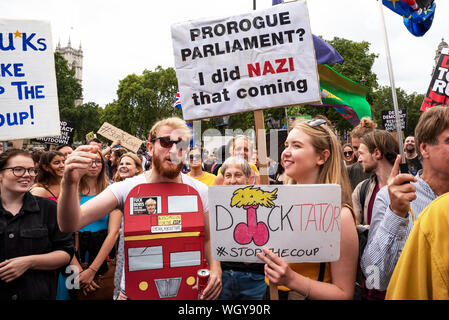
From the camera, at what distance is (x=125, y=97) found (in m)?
48.2

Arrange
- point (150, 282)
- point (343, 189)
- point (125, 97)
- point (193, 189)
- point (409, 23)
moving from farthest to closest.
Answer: point (125, 97)
point (409, 23)
point (193, 189)
point (150, 282)
point (343, 189)

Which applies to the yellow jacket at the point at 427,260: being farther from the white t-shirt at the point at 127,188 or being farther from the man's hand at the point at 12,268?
the man's hand at the point at 12,268

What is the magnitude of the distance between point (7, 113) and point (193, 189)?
6.24ft

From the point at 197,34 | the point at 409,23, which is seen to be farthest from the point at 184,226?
the point at 409,23

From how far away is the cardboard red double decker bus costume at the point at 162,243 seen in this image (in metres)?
2.32

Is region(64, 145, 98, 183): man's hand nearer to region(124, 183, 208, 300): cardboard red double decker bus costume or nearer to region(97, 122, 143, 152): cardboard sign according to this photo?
region(124, 183, 208, 300): cardboard red double decker bus costume

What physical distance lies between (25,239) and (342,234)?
2.35m

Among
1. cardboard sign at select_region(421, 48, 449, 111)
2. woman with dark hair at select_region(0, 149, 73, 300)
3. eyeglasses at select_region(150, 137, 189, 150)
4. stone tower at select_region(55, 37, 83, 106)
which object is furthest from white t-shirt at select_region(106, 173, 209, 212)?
stone tower at select_region(55, 37, 83, 106)

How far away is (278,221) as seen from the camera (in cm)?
192

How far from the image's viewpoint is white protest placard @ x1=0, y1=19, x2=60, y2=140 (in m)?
3.09

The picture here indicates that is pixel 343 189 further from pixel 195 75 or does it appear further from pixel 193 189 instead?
pixel 195 75

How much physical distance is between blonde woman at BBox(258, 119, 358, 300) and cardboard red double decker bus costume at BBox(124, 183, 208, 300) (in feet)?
2.29

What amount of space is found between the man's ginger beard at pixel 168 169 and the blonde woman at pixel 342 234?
0.78m
